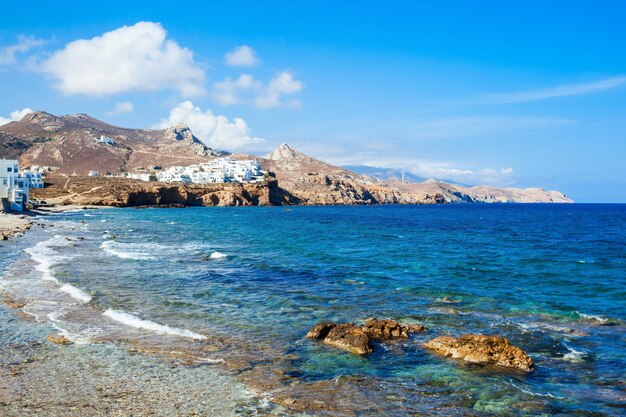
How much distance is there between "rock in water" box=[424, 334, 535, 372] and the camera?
16062mm

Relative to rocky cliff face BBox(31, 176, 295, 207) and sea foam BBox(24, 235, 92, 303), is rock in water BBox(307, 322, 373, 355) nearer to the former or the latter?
sea foam BBox(24, 235, 92, 303)

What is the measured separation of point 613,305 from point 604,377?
12563 millimetres

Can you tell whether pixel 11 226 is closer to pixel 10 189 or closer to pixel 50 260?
pixel 10 189

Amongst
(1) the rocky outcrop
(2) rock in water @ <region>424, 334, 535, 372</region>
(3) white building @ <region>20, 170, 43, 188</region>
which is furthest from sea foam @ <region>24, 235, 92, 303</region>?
(3) white building @ <region>20, 170, 43, 188</region>

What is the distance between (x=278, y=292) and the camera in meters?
28.1

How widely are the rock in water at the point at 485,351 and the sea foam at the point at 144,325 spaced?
377 inches

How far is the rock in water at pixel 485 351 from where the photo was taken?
1606cm

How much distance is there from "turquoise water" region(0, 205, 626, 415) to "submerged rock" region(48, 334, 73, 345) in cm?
48

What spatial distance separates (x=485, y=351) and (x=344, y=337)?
16.9 feet

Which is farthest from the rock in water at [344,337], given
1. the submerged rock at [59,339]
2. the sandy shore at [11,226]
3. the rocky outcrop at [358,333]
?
the sandy shore at [11,226]

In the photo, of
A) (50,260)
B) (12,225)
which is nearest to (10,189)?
(12,225)

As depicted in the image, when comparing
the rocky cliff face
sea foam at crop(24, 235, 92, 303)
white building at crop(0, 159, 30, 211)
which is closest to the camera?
sea foam at crop(24, 235, 92, 303)

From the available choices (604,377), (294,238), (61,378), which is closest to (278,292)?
(61,378)

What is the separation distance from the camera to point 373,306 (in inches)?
985
